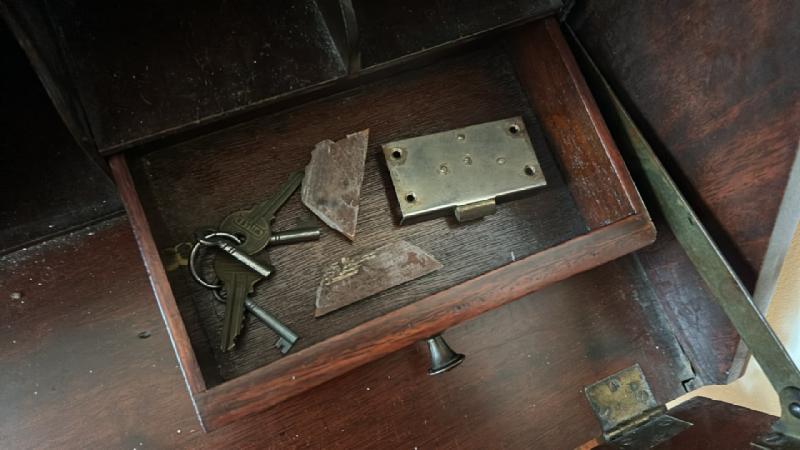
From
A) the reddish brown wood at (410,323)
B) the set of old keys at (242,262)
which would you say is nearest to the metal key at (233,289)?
the set of old keys at (242,262)

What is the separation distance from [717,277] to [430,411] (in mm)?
393

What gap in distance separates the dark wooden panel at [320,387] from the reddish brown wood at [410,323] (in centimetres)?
15

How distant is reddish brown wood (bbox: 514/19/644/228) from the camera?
770 mm

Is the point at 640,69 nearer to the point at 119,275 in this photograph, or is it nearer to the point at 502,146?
the point at 502,146

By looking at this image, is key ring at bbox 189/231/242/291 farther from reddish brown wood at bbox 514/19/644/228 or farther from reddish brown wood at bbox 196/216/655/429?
reddish brown wood at bbox 514/19/644/228

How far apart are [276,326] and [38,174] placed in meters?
0.35

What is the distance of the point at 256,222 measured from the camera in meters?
0.77

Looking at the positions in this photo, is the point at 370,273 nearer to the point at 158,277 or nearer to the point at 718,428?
the point at 158,277

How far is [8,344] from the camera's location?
0.76m

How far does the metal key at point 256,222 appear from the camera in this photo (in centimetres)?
77

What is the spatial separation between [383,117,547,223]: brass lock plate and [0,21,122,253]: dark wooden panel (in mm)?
369

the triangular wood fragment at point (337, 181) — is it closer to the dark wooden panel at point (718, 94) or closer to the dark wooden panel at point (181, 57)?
the dark wooden panel at point (181, 57)

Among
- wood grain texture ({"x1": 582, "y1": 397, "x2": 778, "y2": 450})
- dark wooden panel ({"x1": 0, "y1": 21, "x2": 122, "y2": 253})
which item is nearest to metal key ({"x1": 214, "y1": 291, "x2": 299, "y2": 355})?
dark wooden panel ({"x1": 0, "y1": 21, "x2": 122, "y2": 253})

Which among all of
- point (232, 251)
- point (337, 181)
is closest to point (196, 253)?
point (232, 251)
